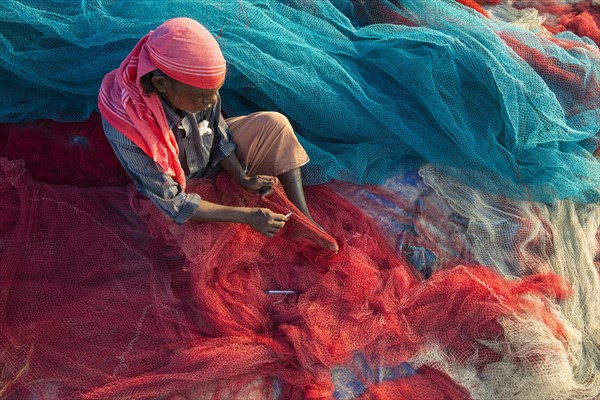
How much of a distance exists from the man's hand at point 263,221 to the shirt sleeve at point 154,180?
0.80ft

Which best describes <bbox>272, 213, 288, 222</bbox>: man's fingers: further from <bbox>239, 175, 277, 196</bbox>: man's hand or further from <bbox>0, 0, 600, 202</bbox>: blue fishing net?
<bbox>0, 0, 600, 202</bbox>: blue fishing net

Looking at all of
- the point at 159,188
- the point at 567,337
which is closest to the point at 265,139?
the point at 159,188

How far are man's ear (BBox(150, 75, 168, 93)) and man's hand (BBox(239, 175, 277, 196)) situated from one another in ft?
2.27

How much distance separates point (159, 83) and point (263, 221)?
2.36 feet

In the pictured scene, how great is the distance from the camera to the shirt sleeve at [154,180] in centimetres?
221

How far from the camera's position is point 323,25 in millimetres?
2994

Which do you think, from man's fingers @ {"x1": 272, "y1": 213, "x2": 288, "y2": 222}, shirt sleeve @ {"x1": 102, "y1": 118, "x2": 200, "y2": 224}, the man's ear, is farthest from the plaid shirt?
→ man's fingers @ {"x1": 272, "y1": 213, "x2": 288, "y2": 222}

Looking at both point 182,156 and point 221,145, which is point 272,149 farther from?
point 182,156

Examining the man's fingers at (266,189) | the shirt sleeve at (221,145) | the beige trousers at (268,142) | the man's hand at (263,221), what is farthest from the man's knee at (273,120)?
the man's hand at (263,221)

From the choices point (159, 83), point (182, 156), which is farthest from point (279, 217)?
point (159, 83)

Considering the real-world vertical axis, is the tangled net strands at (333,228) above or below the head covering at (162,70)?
below

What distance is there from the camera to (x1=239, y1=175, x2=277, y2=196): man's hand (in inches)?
104

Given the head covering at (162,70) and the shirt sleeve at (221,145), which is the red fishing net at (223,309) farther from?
the head covering at (162,70)

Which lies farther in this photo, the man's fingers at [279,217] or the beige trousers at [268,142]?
the beige trousers at [268,142]
